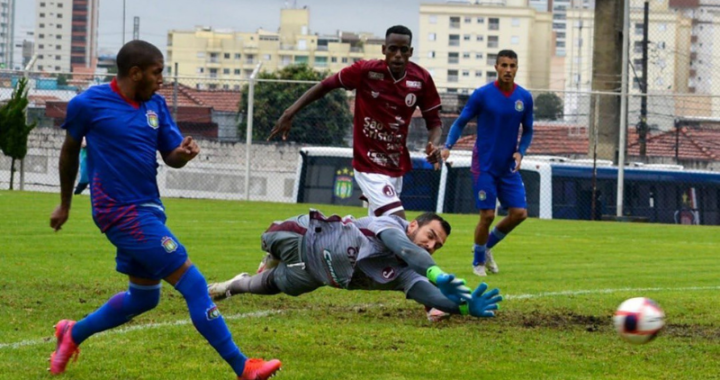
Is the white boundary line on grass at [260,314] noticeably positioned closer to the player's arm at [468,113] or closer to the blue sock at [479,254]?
the blue sock at [479,254]

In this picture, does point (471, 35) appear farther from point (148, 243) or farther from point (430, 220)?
point (148, 243)

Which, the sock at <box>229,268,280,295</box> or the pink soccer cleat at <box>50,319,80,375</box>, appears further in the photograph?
the sock at <box>229,268,280,295</box>

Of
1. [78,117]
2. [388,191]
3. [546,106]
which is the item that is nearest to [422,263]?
[78,117]

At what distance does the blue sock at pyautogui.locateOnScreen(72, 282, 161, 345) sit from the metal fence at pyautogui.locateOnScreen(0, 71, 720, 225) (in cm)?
2178

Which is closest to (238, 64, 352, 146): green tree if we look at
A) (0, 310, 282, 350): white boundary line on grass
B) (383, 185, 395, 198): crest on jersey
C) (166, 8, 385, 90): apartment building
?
(383, 185, 395, 198): crest on jersey

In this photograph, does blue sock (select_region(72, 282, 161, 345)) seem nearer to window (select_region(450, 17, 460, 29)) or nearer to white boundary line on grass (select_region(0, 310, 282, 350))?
white boundary line on grass (select_region(0, 310, 282, 350))

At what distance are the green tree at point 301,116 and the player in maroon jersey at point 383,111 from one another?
67.5 feet

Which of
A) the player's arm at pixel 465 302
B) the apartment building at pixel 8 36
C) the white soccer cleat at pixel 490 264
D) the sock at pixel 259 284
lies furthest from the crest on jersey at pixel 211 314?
the apartment building at pixel 8 36

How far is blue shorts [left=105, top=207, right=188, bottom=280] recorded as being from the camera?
627 centimetres

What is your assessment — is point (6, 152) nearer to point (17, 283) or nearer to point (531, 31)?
point (17, 283)

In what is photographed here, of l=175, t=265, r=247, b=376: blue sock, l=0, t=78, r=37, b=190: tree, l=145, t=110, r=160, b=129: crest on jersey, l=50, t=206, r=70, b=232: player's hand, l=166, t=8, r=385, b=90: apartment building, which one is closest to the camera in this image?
l=175, t=265, r=247, b=376: blue sock

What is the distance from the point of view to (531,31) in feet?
483

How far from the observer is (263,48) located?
152 metres

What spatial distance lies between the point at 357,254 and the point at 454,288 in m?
1.17
